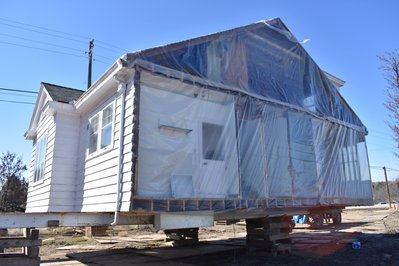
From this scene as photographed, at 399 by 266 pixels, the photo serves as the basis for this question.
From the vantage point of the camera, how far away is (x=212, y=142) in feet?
25.8

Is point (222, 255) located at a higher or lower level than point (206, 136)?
lower

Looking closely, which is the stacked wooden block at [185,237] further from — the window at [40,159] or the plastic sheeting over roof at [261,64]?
the plastic sheeting over roof at [261,64]

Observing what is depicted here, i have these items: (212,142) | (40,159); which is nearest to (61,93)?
(40,159)

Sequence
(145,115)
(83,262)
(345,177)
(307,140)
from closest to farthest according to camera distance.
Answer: (145,115)
(83,262)
(307,140)
(345,177)

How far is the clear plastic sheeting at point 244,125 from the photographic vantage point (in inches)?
273

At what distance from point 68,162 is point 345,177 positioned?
8.87m

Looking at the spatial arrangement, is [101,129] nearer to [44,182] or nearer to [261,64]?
[44,182]

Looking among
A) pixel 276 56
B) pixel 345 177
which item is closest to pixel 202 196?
pixel 276 56

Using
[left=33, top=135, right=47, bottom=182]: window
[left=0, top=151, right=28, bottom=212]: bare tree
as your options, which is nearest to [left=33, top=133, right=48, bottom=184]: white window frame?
[left=33, top=135, right=47, bottom=182]: window

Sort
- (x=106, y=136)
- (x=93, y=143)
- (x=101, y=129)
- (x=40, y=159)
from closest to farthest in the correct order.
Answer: (x=106, y=136), (x=101, y=129), (x=93, y=143), (x=40, y=159)

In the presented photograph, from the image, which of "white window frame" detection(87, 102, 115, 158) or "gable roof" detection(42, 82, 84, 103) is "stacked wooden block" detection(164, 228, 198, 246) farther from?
"gable roof" detection(42, 82, 84, 103)

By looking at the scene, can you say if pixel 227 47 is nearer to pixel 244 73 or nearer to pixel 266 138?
pixel 244 73

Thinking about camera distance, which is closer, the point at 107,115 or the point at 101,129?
the point at 107,115

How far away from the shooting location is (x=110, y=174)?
7359 millimetres
